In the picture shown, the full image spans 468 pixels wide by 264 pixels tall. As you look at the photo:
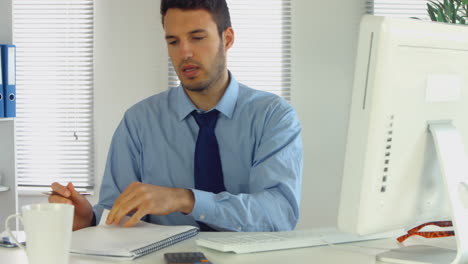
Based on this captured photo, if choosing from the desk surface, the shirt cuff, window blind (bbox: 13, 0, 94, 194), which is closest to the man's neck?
the shirt cuff

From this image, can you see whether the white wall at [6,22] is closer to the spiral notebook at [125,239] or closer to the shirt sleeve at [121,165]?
the shirt sleeve at [121,165]

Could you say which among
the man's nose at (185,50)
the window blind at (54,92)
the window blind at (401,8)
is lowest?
the window blind at (54,92)

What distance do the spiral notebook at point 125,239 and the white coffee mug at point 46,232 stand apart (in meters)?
0.20

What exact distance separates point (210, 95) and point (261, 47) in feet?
6.43

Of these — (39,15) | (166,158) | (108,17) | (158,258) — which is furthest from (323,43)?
(158,258)

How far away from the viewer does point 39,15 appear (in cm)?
416

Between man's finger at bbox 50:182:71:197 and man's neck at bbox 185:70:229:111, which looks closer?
man's finger at bbox 50:182:71:197

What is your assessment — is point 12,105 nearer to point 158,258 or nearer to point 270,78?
point 270,78

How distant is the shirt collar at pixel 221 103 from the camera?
6.84 feet

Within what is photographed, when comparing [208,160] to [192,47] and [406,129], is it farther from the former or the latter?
[406,129]

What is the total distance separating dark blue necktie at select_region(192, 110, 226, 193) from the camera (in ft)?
6.61

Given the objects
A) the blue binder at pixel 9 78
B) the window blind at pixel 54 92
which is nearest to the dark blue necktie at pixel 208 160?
the blue binder at pixel 9 78

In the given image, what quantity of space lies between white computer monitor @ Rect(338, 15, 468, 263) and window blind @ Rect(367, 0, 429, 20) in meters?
2.92

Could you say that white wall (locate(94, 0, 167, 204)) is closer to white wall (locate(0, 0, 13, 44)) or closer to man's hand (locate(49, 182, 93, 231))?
white wall (locate(0, 0, 13, 44))
